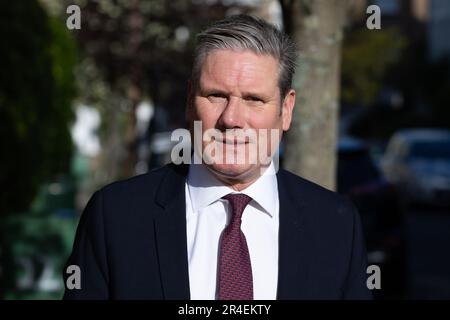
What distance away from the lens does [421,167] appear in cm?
2050

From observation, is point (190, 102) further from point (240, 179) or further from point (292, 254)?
point (292, 254)

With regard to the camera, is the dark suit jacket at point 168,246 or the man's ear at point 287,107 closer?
the dark suit jacket at point 168,246

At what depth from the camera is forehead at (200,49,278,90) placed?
2883 mm

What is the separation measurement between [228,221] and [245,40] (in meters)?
0.51

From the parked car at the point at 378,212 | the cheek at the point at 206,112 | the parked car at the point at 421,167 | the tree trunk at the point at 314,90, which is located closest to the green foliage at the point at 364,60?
the parked car at the point at 421,167

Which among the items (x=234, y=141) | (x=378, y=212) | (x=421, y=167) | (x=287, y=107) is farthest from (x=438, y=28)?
(x=234, y=141)

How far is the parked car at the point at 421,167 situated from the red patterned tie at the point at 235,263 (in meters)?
17.1

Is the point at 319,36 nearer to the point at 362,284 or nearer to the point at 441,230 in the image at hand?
the point at 362,284

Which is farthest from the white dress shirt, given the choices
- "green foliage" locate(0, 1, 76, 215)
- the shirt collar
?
"green foliage" locate(0, 1, 76, 215)

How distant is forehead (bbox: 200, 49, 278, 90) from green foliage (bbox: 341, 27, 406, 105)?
34.1 m

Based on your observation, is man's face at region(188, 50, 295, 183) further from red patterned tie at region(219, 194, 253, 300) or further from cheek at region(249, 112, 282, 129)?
red patterned tie at region(219, 194, 253, 300)

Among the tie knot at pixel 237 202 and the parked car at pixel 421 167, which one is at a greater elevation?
the tie knot at pixel 237 202

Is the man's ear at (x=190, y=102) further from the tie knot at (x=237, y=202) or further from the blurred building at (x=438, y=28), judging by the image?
the blurred building at (x=438, y=28)

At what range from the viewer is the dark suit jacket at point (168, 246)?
2889 millimetres
